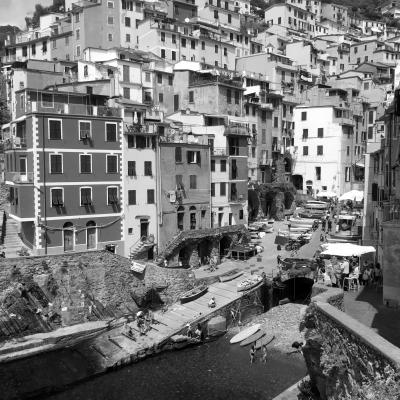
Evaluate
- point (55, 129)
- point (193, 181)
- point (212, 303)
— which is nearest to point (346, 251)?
point (212, 303)

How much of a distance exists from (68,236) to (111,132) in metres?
9.74

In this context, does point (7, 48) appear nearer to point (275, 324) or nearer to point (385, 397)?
point (275, 324)

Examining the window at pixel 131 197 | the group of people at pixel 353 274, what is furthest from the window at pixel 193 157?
the group of people at pixel 353 274

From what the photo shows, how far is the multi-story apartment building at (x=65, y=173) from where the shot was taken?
132ft

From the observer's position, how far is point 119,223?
45062mm

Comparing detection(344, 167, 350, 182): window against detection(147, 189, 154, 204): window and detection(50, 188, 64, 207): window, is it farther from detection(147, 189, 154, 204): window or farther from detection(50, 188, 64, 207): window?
detection(50, 188, 64, 207): window

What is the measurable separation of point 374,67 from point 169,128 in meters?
60.4

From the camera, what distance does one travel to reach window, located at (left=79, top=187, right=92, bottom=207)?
4281 cm

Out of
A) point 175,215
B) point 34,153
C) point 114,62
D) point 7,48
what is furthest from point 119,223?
point 7,48

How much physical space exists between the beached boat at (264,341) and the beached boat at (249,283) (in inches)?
212

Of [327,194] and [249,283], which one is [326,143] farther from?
[249,283]

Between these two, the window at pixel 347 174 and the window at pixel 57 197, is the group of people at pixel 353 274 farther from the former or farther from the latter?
the window at pixel 347 174

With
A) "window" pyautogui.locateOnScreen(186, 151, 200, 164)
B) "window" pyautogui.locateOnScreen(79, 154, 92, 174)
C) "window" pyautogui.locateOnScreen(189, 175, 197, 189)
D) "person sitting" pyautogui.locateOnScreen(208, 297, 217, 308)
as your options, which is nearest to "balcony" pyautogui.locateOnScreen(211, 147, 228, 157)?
→ "window" pyautogui.locateOnScreen(186, 151, 200, 164)

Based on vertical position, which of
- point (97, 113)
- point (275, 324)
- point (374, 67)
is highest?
point (374, 67)
